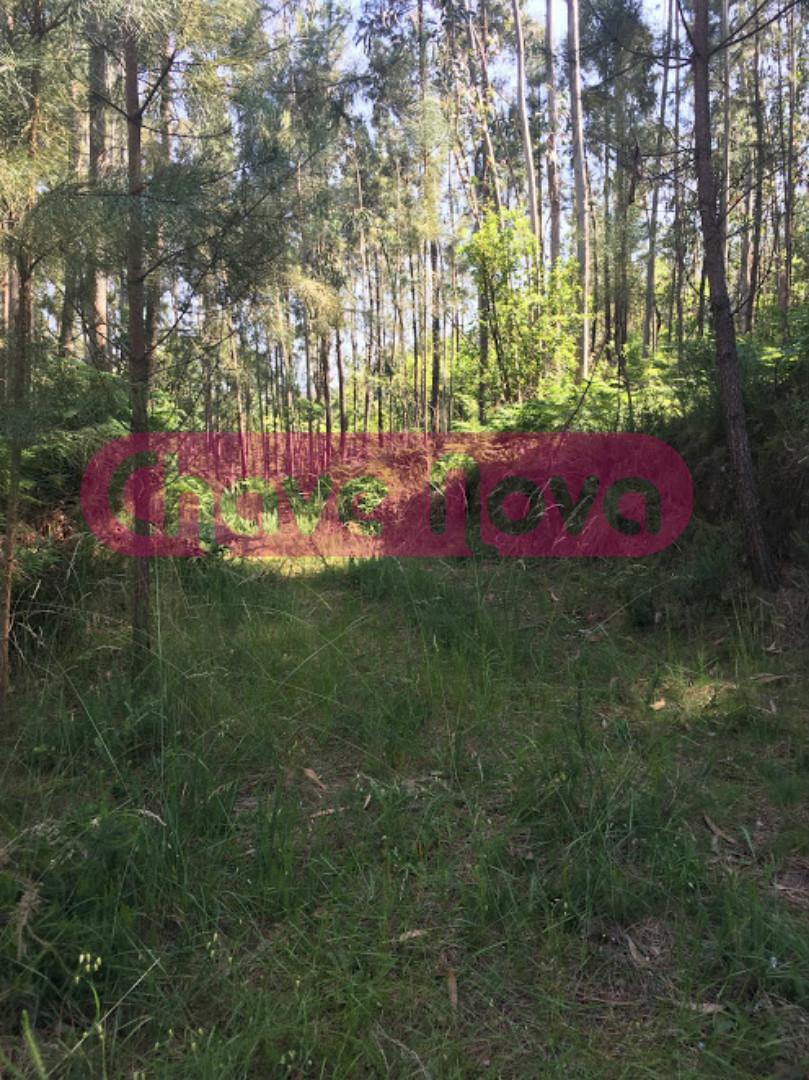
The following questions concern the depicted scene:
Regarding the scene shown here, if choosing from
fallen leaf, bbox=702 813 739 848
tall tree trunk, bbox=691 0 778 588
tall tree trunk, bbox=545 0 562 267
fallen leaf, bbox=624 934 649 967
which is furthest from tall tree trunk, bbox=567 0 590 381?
fallen leaf, bbox=624 934 649 967

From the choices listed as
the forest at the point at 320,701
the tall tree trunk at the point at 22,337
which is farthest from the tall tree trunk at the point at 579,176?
the tall tree trunk at the point at 22,337

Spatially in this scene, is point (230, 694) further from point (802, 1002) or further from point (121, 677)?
point (802, 1002)

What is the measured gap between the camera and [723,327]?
3.89m

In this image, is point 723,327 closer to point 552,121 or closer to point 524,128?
point 524,128

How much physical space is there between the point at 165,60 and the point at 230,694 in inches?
113

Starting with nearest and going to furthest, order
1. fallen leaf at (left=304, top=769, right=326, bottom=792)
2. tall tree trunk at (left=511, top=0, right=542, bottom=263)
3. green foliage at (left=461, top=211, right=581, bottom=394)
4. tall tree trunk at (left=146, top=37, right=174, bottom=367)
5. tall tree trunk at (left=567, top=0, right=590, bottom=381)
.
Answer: fallen leaf at (left=304, top=769, right=326, bottom=792) → tall tree trunk at (left=146, top=37, right=174, bottom=367) → green foliage at (left=461, top=211, right=581, bottom=394) → tall tree trunk at (left=567, top=0, right=590, bottom=381) → tall tree trunk at (left=511, top=0, right=542, bottom=263)

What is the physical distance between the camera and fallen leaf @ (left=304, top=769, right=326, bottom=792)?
7.98 feet

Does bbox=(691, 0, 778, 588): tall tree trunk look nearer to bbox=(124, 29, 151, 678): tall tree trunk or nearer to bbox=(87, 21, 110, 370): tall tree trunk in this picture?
bbox=(124, 29, 151, 678): tall tree trunk

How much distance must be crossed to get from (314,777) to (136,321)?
2165 mm

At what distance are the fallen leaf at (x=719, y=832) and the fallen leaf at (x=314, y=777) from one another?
132 cm

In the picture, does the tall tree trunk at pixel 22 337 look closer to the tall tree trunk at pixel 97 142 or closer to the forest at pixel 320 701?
the forest at pixel 320 701

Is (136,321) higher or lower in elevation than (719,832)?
higher

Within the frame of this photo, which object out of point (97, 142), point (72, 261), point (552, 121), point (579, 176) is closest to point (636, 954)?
point (72, 261)

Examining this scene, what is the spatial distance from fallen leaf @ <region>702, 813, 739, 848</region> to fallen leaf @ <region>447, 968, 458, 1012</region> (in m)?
1.03
